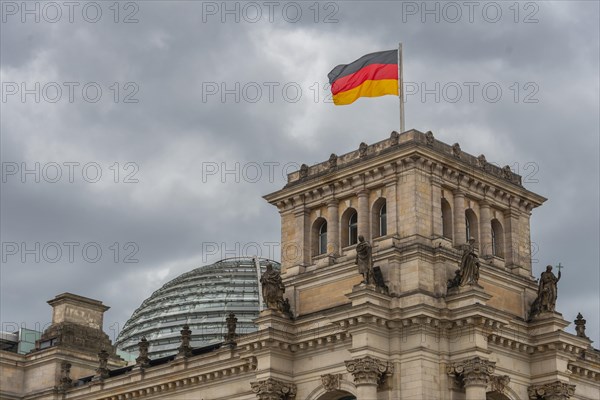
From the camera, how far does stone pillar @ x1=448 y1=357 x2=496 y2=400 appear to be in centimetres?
5253

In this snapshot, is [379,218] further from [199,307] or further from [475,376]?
[199,307]

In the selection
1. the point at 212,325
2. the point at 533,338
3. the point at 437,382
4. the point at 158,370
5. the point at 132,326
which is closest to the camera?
the point at 437,382

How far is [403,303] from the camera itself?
54438mm

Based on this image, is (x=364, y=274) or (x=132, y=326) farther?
(x=132, y=326)

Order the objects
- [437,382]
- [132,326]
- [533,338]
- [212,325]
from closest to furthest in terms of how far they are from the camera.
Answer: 1. [437,382]
2. [533,338]
3. [212,325]
4. [132,326]

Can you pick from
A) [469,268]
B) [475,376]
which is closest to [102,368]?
[469,268]

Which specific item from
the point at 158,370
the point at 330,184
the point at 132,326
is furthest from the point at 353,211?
the point at 132,326

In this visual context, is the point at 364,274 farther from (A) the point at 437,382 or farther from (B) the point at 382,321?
(A) the point at 437,382

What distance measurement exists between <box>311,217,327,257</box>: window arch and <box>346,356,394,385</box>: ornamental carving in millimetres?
8914

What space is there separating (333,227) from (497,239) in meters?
8.71

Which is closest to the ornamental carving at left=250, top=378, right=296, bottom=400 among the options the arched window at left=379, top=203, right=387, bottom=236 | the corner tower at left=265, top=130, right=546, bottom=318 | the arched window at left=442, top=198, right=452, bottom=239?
the corner tower at left=265, top=130, right=546, bottom=318

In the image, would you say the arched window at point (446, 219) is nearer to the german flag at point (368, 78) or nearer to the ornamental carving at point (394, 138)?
the ornamental carving at point (394, 138)

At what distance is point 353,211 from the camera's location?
59.8 meters

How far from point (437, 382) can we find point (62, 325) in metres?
33.3
